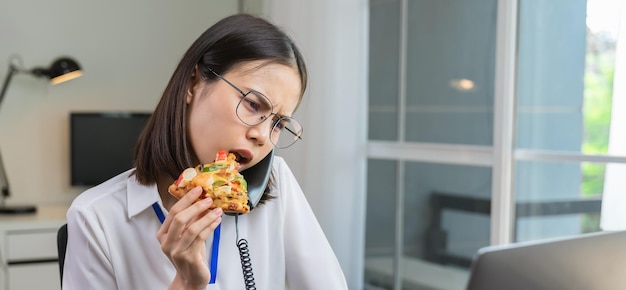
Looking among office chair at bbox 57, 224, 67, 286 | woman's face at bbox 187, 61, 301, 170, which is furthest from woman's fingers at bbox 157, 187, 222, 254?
office chair at bbox 57, 224, 67, 286

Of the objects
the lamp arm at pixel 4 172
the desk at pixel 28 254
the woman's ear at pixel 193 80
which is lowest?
the desk at pixel 28 254

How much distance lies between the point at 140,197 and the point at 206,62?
0.83 ft

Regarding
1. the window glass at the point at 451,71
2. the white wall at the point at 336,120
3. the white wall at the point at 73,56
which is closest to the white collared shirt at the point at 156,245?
the window glass at the point at 451,71

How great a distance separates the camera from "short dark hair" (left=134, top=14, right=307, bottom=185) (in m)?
1.25

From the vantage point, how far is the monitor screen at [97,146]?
4156 millimetres

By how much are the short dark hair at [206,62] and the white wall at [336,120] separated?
251 centimetres

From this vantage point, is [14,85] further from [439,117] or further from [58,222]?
[439,117]

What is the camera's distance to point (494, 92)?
10.6ft

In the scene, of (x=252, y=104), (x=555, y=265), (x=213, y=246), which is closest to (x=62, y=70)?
(x=213, y=246)

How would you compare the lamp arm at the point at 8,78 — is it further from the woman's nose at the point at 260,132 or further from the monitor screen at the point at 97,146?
the woman's nose at the point at 260,132

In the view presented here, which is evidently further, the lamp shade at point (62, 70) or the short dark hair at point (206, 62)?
the lamp shade at point (62, 70)

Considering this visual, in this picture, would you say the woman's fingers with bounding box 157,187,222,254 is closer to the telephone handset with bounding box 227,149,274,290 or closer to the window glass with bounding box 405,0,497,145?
the telephone handset with bounding box 227,149,274,290

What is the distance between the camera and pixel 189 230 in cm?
108

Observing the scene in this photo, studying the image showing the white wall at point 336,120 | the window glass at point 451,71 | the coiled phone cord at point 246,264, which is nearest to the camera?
the coiled phone cord at point 246,264
